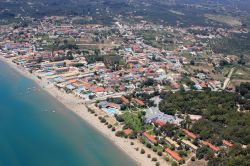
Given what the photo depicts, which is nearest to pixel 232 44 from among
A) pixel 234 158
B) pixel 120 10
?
pixel 120 10

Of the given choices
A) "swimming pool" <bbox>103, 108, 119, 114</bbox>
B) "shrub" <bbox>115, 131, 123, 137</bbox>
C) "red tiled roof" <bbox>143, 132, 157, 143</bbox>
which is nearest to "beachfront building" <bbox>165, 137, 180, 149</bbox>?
"red tiled roof" <bbox>143, 132, 157, 143</bbox>

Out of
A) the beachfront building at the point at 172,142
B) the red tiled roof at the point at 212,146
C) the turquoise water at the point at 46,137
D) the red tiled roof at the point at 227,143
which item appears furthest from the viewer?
the beachfront building at the point at 172,142

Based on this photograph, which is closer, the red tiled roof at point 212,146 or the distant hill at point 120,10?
the red tiled roof at point 212,146

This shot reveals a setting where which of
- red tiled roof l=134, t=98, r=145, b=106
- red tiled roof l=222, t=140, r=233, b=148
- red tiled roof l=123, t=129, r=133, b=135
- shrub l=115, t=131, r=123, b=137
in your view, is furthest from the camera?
red tiled roof l=134, t=98, r=145, b=106

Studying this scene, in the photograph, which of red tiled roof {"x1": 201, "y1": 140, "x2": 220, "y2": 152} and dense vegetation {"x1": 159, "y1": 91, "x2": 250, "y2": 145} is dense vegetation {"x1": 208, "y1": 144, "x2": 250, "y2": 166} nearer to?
red tiled roof {"x1": 201, "y1": 140, "x2": 220, "y2": 152}

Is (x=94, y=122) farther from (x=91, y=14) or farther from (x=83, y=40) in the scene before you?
(x=91, y=14)

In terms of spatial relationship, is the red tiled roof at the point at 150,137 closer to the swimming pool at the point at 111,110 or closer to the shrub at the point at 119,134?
the shrub at the point at 119,134

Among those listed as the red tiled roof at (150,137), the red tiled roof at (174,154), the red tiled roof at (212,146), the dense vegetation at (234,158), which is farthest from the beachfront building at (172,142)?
the dense vegetation at (234,158)
